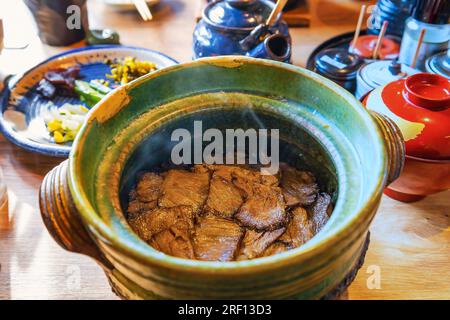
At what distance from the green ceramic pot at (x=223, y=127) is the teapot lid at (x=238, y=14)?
75cm

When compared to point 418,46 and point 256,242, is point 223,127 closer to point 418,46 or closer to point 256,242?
point 256,242

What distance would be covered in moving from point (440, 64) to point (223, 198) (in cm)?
122

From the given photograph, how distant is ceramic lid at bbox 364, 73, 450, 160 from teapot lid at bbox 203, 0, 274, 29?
67 cm

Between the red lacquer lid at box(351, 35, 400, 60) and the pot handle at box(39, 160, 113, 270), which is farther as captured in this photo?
the red lacquer lid at box(351, 35, 400, 60)

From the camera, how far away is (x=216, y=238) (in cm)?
119

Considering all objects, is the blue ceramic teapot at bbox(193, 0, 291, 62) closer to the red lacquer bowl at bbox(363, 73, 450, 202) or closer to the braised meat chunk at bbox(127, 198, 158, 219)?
the red lacquer bowl at bbox(363, 73, 450, 202)

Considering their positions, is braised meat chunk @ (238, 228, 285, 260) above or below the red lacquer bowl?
below

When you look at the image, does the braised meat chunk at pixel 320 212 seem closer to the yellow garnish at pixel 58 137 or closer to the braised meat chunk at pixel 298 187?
the braised meat chunk at pixel 298 187

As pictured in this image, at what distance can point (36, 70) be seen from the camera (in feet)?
7.05

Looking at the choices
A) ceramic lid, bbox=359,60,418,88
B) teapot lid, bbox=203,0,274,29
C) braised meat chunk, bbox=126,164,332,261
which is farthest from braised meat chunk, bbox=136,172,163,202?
ceramic lid, bbox=359,60,418,88

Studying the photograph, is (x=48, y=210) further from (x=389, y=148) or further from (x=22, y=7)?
(x=22, y=7)

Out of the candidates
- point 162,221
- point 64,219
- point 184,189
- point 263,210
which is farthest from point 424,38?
point 64,219

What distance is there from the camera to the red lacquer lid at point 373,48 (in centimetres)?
222

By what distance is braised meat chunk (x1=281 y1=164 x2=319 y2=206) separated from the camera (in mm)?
1267
